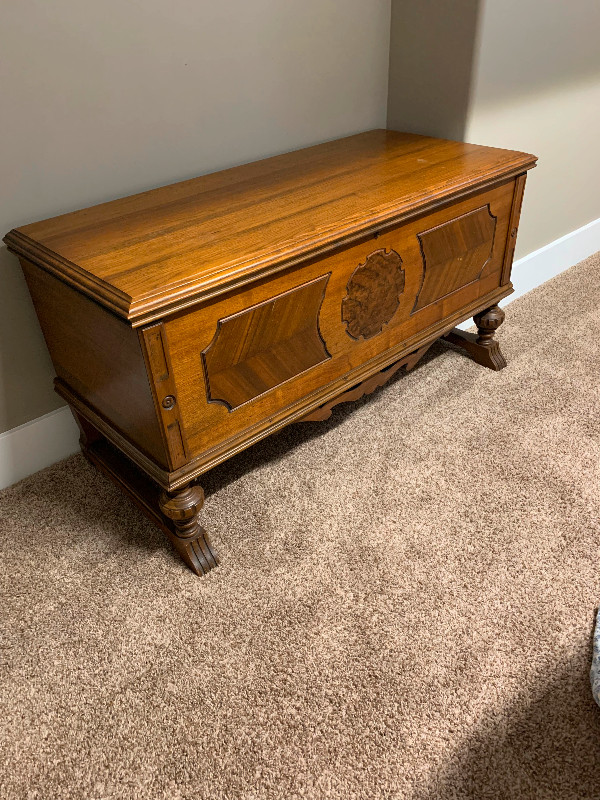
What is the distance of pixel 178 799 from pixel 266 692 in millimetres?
206

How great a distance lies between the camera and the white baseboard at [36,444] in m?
1.48

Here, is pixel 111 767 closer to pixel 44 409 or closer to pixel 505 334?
pixel 44 409

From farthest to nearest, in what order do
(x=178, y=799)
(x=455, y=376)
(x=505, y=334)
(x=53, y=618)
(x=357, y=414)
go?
(x=505, y=334)
(x=455, y=376)
(x=357, y=414)
(x=53, y=618)
(x=178, y=799)

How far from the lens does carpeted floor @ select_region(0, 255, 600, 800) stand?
95 cm

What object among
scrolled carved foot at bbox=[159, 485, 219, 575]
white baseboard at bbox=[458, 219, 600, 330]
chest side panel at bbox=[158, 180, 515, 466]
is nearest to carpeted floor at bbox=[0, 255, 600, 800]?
scrolled carved foot at bbox=[159, 485, 219, 575]

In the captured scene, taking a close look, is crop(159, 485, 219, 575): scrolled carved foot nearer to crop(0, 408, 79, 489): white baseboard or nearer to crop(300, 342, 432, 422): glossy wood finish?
crop(300, 342, 432, 422): glossy wood finish

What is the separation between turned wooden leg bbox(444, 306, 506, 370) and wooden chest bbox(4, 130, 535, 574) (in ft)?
0.65

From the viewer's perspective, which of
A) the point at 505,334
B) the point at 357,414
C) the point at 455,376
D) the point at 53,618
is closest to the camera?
the point at 53,618

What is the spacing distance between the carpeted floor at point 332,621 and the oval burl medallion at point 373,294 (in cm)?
35

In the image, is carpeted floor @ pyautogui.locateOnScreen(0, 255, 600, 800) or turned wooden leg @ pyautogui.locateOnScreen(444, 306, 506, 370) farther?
turned wooden leg @ pyautogui.locateOnScreen(444, 306, 506, 370)

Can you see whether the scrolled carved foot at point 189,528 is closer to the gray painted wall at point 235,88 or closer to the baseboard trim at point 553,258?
the gray painted wall at point 235,88

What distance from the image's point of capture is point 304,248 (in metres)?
1.10

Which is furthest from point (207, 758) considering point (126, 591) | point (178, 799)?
point (126, 591)

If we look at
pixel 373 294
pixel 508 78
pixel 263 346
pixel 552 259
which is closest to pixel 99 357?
pixel 263 346
